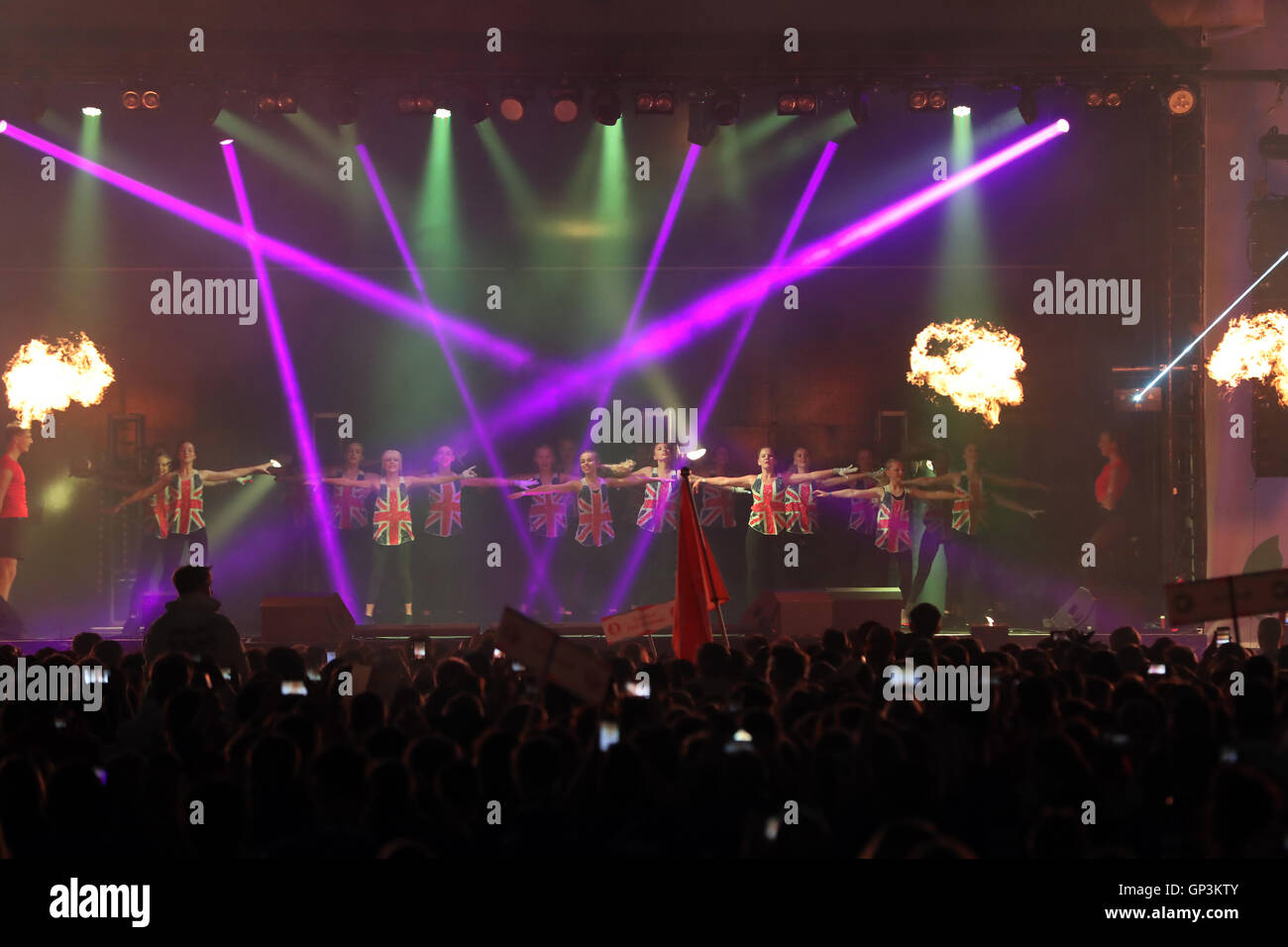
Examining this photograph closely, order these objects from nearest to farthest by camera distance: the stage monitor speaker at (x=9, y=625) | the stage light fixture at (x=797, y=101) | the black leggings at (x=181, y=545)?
the stage monitor speaker at (x=9, y=625) < the stage light fixture at (x=797, y=101) < the black leggings at (x=181, y=545)

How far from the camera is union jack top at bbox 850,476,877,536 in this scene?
16141mm

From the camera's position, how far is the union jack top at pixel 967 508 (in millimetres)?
15617

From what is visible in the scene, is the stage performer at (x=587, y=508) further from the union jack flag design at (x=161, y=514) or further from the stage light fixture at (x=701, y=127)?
the union jack flag design at (x=161, y=514)

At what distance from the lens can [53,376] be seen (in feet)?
52.2

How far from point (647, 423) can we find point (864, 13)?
594 cm

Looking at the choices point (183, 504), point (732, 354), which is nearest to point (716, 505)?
point (732, 354)

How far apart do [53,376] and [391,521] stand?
460cm

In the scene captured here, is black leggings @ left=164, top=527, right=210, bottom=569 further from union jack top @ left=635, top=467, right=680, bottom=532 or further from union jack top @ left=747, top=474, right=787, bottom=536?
union jack top @ left=747, top=474, right=787, bottom=536

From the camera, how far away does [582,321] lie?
17.5 meters

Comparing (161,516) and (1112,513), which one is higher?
(161,516)

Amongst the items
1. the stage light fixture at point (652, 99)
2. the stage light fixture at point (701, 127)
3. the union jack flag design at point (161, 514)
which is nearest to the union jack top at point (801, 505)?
the stage light fixture at point (701, 127)

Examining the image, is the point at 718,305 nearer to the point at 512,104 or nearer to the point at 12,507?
the point at 512,104

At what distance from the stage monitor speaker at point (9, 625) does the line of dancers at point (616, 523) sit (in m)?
1.84
